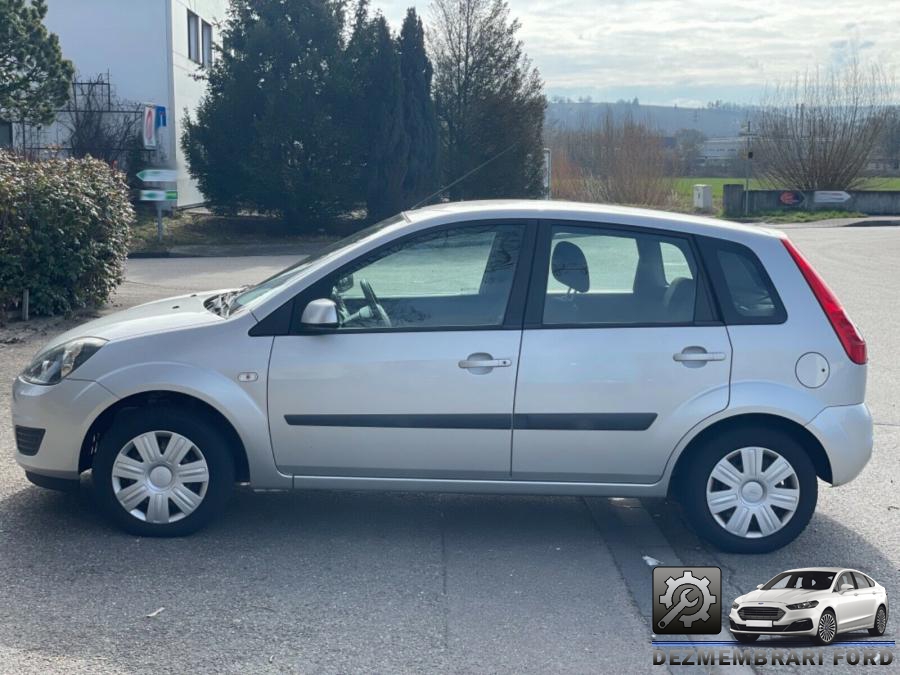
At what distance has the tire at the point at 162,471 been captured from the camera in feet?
17.2

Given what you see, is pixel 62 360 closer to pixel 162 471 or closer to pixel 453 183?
pixel 162 471

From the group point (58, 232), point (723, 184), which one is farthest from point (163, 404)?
point (723, 184)

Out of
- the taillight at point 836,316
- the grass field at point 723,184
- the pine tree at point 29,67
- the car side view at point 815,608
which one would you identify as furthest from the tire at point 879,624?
the grass field at point 723,184

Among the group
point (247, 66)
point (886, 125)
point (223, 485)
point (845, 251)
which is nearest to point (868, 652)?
point (223, 485)

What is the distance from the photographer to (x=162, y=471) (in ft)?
Answer: 17.3

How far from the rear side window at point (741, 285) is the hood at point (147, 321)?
2480 mm

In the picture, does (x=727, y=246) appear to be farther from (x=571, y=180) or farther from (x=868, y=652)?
(x=571, y=180)

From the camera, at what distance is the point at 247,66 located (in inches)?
1027

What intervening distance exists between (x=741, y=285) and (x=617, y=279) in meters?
0.61

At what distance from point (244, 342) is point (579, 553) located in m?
1.94

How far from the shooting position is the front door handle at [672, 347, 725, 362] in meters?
5.20

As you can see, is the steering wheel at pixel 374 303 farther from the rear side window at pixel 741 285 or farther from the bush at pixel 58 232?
the bush at pixel 58 232

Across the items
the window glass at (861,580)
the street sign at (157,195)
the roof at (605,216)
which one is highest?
the roof at (605,216)

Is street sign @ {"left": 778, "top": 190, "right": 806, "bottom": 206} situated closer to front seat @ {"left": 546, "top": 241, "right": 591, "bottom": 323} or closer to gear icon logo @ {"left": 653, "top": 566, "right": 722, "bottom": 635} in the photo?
front seat @ {"left": 546, "top": 241, "right": 591, "bottom": 323}
